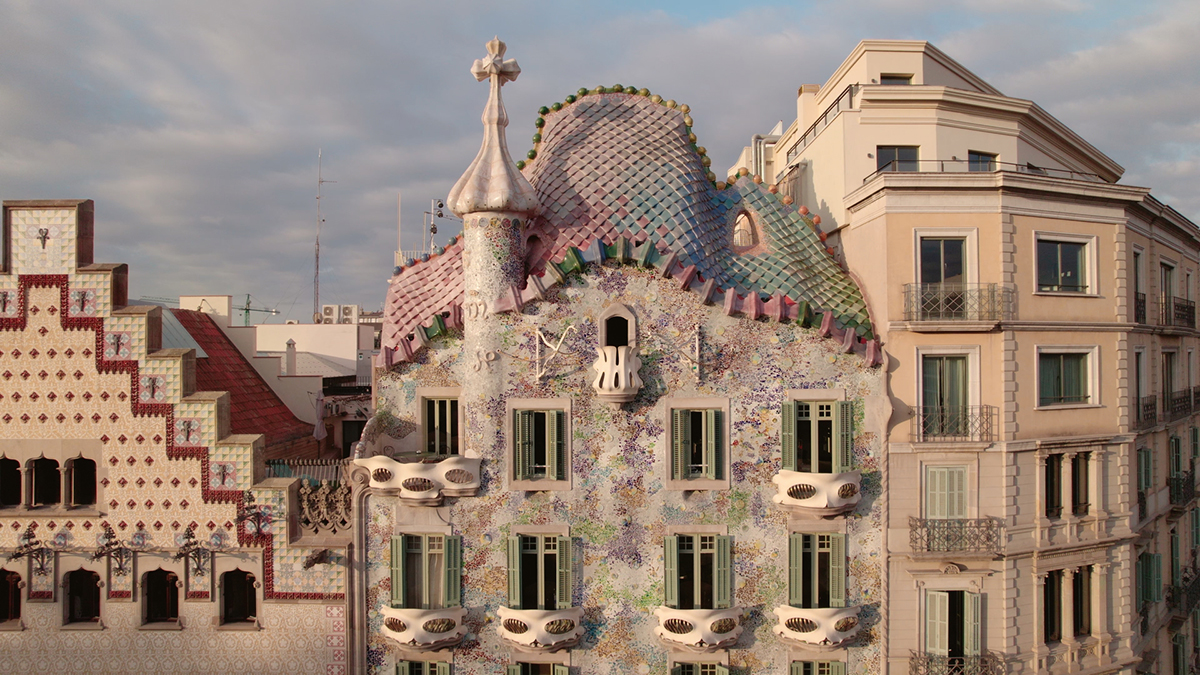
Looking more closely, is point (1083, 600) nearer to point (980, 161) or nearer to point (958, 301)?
point (958, 301)

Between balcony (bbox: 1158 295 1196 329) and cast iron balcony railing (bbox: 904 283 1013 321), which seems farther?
balcony (bbox: 1158 295 1196 329)

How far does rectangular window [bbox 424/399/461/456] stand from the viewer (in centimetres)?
1647

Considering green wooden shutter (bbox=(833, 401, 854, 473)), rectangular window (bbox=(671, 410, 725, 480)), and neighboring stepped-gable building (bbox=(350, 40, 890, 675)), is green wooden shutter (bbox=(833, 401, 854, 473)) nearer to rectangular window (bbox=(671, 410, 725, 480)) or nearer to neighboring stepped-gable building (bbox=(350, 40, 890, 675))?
neighboring stepped-gable building (bbox=(350, 40, 890, 675))

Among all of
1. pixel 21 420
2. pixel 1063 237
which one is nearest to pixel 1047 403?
pixel 1063 237

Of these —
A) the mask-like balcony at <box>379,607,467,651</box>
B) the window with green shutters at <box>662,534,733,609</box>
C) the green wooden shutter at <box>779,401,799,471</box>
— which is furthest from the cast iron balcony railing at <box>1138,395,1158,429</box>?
the mask-like balcony at <box>379,607,467,651</box>

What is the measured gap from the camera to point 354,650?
15.9 metres

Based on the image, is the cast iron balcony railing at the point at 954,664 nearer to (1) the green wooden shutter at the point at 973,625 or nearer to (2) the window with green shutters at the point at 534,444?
(1) the green wooden shutter at the point at 973,625

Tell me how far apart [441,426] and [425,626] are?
15.7 ft

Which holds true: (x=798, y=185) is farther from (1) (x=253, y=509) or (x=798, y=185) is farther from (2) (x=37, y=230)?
(2) (x=37, y=230)

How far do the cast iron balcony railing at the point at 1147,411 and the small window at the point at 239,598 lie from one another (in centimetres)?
2498

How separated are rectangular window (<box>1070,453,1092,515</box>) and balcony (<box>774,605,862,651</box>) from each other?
7.14 meters

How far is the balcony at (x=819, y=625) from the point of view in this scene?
1507 centimetres

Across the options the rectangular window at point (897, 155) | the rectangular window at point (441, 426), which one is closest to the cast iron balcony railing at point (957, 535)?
the rectangular window at point (897, 155)

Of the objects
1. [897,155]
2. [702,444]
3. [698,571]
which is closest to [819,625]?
[698,571]
